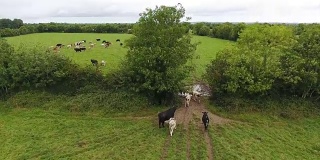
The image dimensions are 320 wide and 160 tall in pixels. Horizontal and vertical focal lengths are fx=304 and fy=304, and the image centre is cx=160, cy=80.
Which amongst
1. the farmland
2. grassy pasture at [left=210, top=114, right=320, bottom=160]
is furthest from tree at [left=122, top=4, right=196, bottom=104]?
grassy pasture at [left=210, top=114, right=320, bottom=160]

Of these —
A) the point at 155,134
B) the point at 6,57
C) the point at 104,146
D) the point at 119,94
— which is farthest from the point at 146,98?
the point at 6,57

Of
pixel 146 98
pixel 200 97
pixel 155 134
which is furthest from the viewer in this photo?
pixel 200 97

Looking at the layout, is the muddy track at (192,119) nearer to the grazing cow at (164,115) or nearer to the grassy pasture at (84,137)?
the grassy pasture at (84,137)

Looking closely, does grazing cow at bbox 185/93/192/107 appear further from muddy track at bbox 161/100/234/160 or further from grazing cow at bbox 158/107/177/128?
grazing cow at bbox 158/107/177/128

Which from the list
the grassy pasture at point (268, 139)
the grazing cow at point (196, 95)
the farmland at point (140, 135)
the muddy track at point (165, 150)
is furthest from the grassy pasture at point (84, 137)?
the grazing cow at point (196, 95)

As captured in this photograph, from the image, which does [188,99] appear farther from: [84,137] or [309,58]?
[309,58]

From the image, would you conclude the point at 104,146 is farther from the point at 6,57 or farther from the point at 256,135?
the point at 6,57
